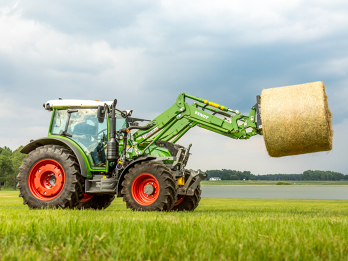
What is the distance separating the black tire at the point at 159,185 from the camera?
7.68 meters

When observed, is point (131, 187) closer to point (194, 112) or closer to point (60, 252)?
point (194, 112)

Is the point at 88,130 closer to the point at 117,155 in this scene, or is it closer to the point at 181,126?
the point at 117,155

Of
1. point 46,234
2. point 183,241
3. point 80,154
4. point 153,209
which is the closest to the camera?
point 183,241

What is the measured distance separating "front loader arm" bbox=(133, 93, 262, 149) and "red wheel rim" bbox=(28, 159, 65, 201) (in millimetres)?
2223

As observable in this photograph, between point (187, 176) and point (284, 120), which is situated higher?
point (284, 120)

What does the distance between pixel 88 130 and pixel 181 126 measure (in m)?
2.59

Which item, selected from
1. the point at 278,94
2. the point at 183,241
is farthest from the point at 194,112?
the point at 183,241

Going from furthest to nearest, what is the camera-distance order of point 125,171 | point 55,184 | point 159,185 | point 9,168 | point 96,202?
point 9,168
point 96,202
point 55,184
point 125,171
point 159,185

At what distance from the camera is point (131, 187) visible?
7.99 meters

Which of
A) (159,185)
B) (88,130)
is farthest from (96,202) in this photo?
(159,185)

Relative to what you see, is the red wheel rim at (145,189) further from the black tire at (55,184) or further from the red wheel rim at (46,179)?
the red wheel rim at (46,179)

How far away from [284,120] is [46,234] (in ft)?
17.5

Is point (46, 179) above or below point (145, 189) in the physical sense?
above

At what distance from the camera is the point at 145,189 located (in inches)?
314
